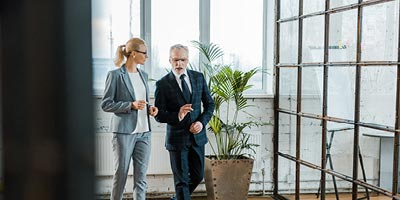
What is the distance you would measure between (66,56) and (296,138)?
4.30 m

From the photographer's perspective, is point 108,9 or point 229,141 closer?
point 108,9

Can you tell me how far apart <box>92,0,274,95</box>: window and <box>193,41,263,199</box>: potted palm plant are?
282 millimetres

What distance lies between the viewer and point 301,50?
4.12m

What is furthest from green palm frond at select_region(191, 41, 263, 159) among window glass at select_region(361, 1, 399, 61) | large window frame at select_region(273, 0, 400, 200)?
window glass at select_region(361, 1, 399, 61)

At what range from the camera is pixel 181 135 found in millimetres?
3609

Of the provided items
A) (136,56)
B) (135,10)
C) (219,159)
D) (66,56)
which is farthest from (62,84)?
(135,10)

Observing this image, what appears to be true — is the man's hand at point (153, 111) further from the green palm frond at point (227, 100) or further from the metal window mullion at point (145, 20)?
the metal window mullion at point (145, 20)

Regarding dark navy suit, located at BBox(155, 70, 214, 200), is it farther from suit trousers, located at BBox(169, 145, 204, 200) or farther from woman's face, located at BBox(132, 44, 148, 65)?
woman's face, located at BBox(132, 44, 148, 65)

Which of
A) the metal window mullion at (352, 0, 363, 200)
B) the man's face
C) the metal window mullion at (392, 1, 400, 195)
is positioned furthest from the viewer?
the man's face

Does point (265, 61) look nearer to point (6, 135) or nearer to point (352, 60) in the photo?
point (352, 60)

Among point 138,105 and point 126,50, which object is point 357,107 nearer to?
point 138,105

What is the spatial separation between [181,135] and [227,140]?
3.01 ft

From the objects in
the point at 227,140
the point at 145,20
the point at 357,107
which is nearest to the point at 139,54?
the point at 145,20

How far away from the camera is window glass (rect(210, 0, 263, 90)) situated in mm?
4777
